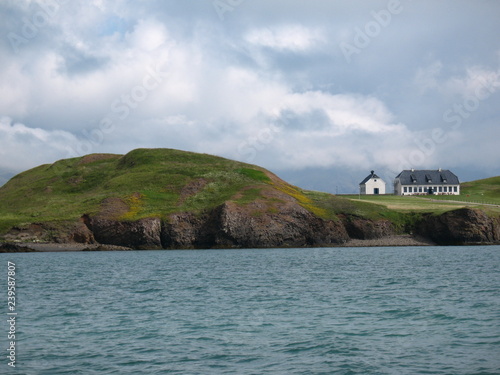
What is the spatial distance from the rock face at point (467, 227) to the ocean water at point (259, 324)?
70035 mm

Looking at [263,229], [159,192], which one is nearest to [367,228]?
[263,229]

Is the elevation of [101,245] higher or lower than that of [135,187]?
lower

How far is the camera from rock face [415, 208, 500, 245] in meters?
126

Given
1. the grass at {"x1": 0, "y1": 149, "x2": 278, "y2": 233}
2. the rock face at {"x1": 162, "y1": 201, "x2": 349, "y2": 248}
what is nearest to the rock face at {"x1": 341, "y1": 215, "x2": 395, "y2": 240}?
the rock face at {"x1": 162, "y1": 201, "x2": 349, "y2": 248}

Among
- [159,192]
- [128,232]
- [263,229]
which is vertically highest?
[159,192]

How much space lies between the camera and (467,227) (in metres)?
126

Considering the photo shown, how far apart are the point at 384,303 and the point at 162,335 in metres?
16.6

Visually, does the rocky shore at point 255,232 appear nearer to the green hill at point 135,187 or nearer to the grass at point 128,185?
the green hill at point 135,187

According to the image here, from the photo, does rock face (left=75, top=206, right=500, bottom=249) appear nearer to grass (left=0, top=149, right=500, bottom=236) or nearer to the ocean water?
grass (left=0, top=149, right=500, bottom=236)

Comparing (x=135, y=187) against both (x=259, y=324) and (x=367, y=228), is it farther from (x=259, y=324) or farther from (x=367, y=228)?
(x=259, y=324)

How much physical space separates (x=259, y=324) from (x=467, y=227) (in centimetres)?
10387

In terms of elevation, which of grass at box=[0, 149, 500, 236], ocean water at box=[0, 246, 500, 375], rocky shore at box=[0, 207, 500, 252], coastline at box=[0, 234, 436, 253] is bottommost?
ocean water at box=[0, 246, 500, 375]

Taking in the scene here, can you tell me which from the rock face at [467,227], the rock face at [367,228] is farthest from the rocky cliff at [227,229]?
the rock face at [467,227]

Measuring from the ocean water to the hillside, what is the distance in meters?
62.0
